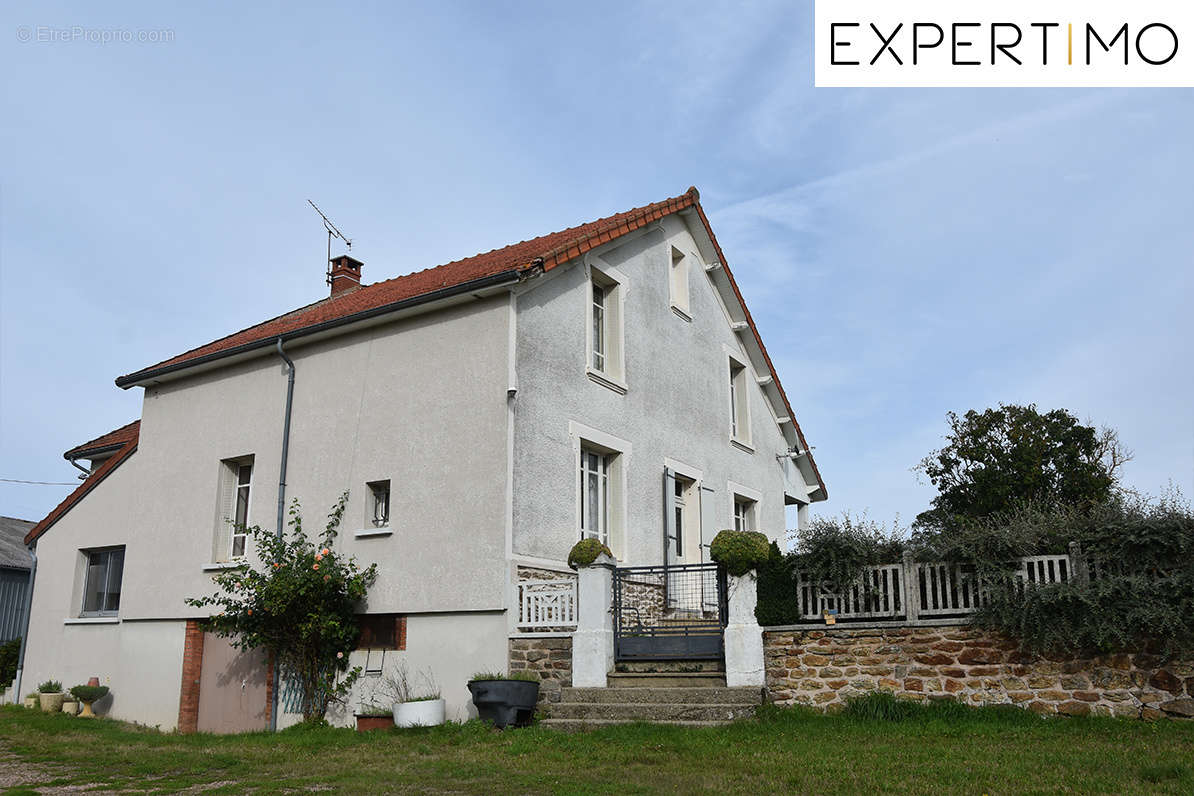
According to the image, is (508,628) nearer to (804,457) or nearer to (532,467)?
(532,467)

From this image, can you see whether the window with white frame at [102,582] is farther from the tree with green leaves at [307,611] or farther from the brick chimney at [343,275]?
the brick chimney at [343,275]

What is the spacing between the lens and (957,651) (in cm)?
1056

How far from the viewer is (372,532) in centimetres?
1332

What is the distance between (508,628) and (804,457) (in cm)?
1220

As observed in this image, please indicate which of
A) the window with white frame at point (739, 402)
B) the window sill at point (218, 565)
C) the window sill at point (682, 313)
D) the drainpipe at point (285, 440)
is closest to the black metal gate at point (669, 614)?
the window sill at point (682, 313)

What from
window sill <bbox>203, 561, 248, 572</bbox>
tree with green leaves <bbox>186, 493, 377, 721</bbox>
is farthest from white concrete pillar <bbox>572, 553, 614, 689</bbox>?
window sill <bbox>203, 561, 248, 572</bbox>

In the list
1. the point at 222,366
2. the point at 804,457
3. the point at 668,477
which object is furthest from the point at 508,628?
the point at 804,457

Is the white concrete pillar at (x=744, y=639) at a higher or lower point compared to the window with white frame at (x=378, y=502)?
lower

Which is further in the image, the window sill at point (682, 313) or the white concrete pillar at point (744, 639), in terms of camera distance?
the window sill at point (682, 313)

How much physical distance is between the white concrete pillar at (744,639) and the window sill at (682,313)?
7.02 m

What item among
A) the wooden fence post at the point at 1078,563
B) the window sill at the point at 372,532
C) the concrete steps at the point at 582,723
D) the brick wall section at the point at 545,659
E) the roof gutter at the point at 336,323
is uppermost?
the roof gutter at the point at 336,323

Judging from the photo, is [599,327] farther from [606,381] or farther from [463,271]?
[463,271]

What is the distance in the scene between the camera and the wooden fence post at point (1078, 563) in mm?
10195

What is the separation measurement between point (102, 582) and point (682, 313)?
37.6 ft
